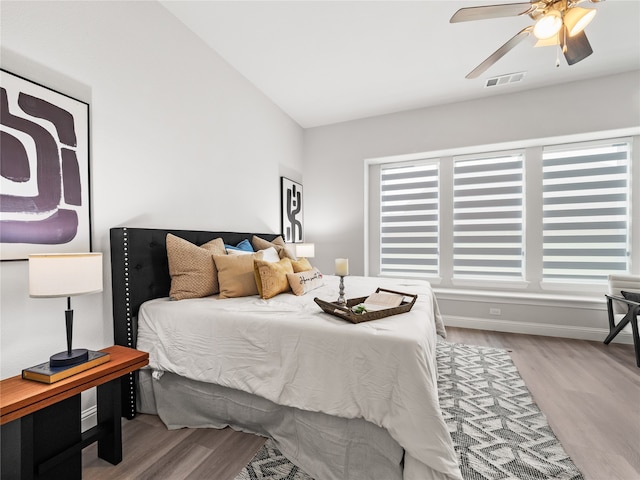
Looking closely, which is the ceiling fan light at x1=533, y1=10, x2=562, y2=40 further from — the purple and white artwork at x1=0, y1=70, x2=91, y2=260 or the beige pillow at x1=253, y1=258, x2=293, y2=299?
the purple and white artwork at x1=0, y1=70, x2=91, y2=260

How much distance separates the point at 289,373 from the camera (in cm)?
148

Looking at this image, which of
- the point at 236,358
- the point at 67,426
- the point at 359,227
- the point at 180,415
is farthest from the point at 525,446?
the point at 359,227

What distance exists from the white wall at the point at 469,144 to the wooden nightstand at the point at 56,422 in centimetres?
330

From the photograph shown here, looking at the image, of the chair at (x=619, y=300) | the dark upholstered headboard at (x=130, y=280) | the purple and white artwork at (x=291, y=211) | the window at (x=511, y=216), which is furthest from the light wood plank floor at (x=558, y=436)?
the purple and white artwork at (x=291, y=211)

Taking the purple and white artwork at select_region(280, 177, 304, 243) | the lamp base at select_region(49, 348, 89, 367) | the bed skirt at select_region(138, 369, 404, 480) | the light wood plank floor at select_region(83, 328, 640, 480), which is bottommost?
the light wood plank floor at select_region(83, 328, 640, 480)

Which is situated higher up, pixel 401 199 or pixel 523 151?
pixel 523 151

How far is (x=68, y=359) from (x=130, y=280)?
640 mm

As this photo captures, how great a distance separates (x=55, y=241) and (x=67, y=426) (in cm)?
93

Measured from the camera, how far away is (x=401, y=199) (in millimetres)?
4359

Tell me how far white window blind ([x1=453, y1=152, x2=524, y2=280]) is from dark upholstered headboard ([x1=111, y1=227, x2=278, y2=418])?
3.64 meters

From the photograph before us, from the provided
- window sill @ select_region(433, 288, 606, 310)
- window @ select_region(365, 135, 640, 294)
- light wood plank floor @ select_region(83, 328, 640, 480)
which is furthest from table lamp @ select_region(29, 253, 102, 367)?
window sill @ select_region(433, 288, 606, 310)

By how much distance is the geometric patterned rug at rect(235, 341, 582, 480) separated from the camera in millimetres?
1436

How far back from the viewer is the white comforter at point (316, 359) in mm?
1200

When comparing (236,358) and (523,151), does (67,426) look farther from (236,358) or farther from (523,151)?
(523,151)
